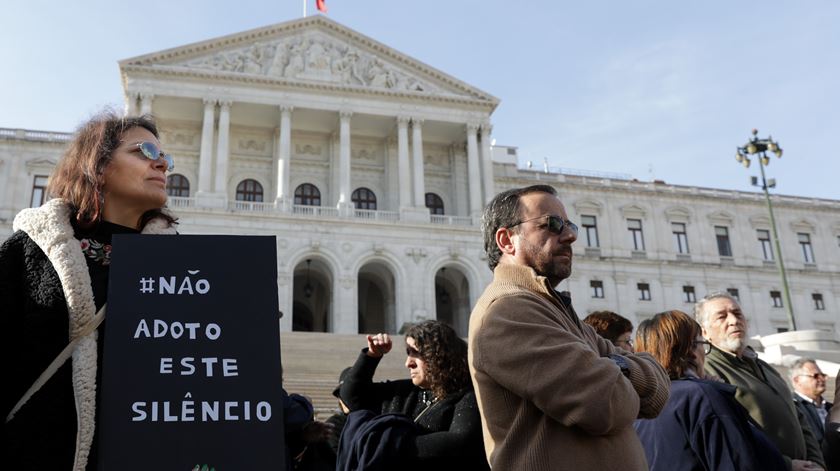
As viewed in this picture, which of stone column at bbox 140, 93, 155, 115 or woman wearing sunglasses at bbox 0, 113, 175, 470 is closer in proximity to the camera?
woman wearing sunglasses at bbox 0, 113, 175, 470

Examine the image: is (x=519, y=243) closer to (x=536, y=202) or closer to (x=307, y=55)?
(x=536, y=202)

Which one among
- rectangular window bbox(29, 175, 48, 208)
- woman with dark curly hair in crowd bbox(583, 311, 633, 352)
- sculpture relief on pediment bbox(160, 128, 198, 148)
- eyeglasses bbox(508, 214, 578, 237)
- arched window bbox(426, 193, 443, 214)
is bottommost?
woman with dark curly hair in crowd bbox(583, 311, 633, 352)

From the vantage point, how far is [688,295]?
4531 centimetres

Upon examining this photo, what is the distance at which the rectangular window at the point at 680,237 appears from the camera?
46906 mm

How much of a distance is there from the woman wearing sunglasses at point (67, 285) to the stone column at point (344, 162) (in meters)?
→ 33.7

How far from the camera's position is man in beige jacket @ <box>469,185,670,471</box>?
9.75 ft

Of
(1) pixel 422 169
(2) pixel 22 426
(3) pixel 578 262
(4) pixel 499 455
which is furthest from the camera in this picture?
(3) pixel 578 262

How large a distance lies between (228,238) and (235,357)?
0.45m

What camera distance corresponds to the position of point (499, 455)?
3146 millimetres

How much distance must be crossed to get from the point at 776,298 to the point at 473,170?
21.4 meters

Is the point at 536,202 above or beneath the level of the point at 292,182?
beneath

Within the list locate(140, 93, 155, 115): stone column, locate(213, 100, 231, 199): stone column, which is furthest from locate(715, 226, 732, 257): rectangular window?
locate(140, 93, 155, 115): stone column

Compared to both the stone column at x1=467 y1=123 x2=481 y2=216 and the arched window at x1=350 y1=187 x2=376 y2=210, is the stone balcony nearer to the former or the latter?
the stone column at x1=467 y1=123 x2=481 y2=216

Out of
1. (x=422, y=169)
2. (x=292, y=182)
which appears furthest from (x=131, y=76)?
(x=422, y=169)
